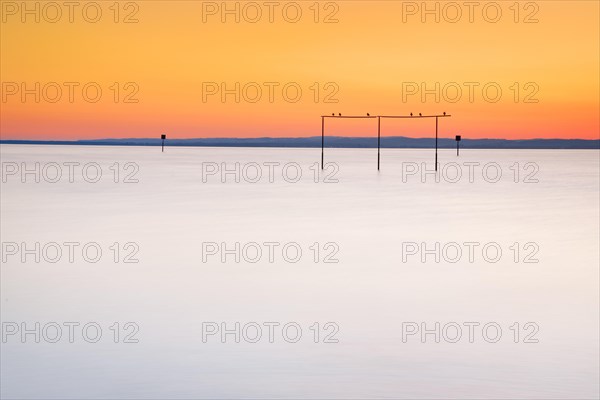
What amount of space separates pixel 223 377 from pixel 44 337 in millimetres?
2267

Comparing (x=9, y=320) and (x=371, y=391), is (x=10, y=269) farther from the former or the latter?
(x=371, y=391)

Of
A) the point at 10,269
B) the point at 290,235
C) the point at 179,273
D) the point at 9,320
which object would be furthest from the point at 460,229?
the point at 9,320

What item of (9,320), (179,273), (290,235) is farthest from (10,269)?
(290,235)

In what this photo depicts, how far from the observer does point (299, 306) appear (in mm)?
10156

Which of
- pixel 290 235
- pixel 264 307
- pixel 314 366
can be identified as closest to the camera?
pixel 314 366

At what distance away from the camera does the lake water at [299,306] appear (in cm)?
693

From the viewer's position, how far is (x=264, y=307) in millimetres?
10070

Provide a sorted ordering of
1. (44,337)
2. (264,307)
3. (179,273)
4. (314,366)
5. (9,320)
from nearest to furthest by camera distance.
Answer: (314,366) < (44,337) < (9,320) < (264,307) < (179,273)

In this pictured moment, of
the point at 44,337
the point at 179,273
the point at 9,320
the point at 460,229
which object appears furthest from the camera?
the point at 460,229

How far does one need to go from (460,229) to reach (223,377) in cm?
1352

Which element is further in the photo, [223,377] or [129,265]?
[129,265]

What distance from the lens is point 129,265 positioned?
523 inches

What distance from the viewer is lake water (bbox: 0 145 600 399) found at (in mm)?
6926

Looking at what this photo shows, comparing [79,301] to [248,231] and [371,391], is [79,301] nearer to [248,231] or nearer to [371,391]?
[371,391]
